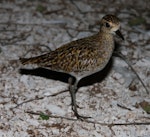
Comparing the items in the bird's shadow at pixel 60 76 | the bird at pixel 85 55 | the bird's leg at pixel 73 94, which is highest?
the bird at pixel 85 55

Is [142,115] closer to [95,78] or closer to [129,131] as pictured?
[129,131]

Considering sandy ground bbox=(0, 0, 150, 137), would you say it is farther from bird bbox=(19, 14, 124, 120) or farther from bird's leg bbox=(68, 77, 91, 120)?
bird bbox=(19, 14, 124, 120)

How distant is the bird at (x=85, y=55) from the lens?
13.8ft

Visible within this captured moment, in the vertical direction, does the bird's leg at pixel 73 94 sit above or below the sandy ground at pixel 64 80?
above

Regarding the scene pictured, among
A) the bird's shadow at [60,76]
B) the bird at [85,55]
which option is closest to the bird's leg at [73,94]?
the bird at [85,55]

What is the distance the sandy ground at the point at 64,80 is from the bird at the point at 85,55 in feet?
0.86

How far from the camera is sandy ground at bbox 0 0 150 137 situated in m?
4.20

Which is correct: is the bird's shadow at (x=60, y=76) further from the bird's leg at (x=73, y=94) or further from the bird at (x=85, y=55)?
the bird at (x=85, y=55)

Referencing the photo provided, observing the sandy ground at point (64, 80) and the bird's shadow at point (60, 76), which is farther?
the bird's shadow at point (60, 76)

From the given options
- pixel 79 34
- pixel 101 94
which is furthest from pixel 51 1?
pixel 101 94

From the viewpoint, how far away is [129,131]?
4188 mm

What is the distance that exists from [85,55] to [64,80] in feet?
2.56

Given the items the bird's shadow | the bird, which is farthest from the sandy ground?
the bird

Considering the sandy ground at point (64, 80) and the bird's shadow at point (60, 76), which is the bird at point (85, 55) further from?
the bird's shadow at point (60, 76)
